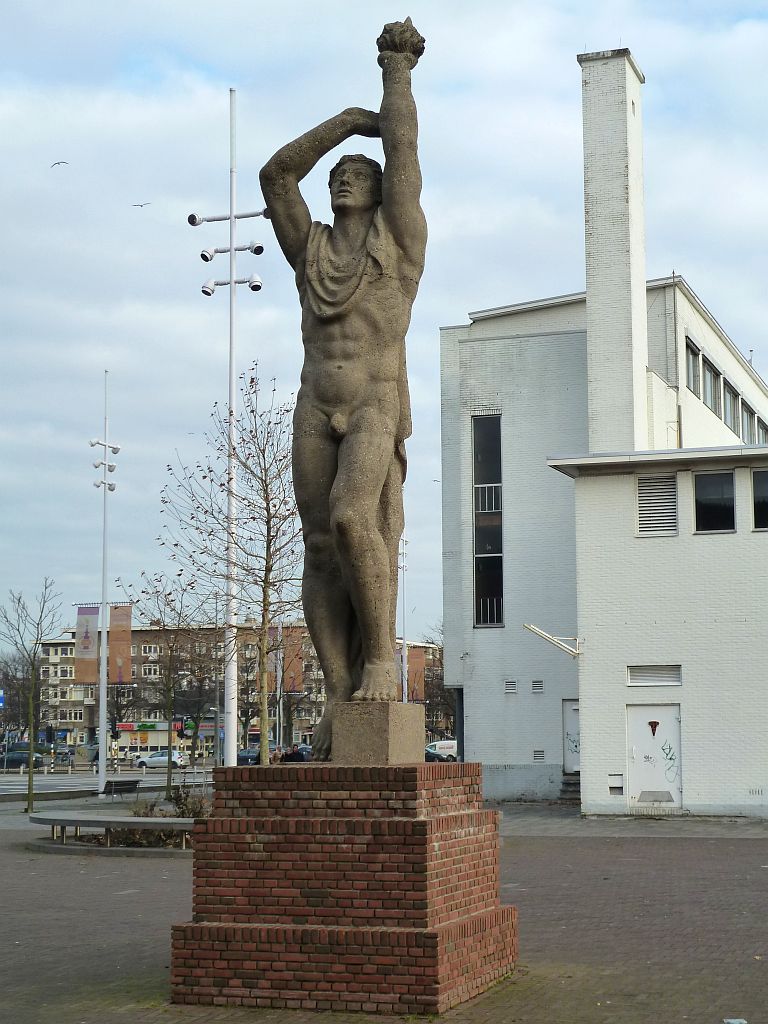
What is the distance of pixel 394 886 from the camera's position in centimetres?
759

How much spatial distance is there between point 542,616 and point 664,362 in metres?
8.83

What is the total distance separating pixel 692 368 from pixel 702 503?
14.2m

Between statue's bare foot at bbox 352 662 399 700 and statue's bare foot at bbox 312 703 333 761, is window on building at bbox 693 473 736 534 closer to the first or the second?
statue's bare foot at bbox 352 662 399 700

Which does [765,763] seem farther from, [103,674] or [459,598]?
[103,674]

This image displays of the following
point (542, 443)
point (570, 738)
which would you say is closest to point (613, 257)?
point (542, 443)

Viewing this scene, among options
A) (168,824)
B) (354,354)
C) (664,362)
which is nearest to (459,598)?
(664,362)

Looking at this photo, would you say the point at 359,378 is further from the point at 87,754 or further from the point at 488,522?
the point at 87,754

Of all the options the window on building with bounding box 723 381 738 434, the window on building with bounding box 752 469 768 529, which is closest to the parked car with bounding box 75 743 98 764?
the window on building with bounding box 723 381 738 434

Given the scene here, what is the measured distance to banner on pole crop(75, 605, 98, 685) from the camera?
3494cm

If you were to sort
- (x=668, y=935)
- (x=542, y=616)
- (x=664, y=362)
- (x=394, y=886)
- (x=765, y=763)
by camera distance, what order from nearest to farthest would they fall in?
1. (x=394, y=886)
2. (x=668, y=935)
3. (x=765, y=763)
4. (x=542, y=616)
5. (x=664, y=362)

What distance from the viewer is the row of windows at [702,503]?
94.1 feet

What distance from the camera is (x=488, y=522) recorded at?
3725cm

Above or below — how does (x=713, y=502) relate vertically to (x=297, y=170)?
above

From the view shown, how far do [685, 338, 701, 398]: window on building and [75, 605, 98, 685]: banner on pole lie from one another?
740 inches
